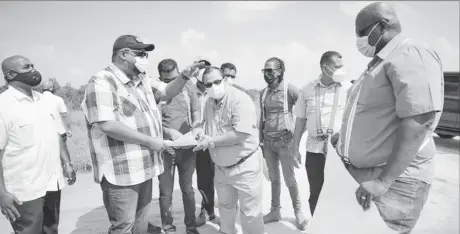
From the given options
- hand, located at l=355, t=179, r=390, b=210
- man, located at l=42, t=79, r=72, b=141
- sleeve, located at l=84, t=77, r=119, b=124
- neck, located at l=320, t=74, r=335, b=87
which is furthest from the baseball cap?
man, located at l=42, t=79, r=72, b=141

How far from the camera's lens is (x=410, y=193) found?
174 centimetres

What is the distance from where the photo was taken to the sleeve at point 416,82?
5.02ft

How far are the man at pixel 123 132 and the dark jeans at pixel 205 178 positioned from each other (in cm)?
167

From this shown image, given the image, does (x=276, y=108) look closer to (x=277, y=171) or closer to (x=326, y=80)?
(x=326, y=80)

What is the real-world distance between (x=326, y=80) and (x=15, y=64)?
3.05 meters

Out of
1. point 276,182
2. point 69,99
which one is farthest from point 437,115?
point 69,99

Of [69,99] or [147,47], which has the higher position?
[147,47]

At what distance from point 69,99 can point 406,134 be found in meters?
18.4

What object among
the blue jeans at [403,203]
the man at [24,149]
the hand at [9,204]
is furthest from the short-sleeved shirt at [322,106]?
the hand at [9,204]

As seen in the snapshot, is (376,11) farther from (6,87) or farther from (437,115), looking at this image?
(6,87)

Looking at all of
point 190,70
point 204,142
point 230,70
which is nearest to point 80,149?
point 230,70

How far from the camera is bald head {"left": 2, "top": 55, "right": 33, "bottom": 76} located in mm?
2482

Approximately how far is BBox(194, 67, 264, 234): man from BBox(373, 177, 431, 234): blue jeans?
4.71 feet

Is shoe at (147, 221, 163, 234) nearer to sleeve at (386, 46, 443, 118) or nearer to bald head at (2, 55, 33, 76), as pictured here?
bald head at (2, 55, 33, 76)
